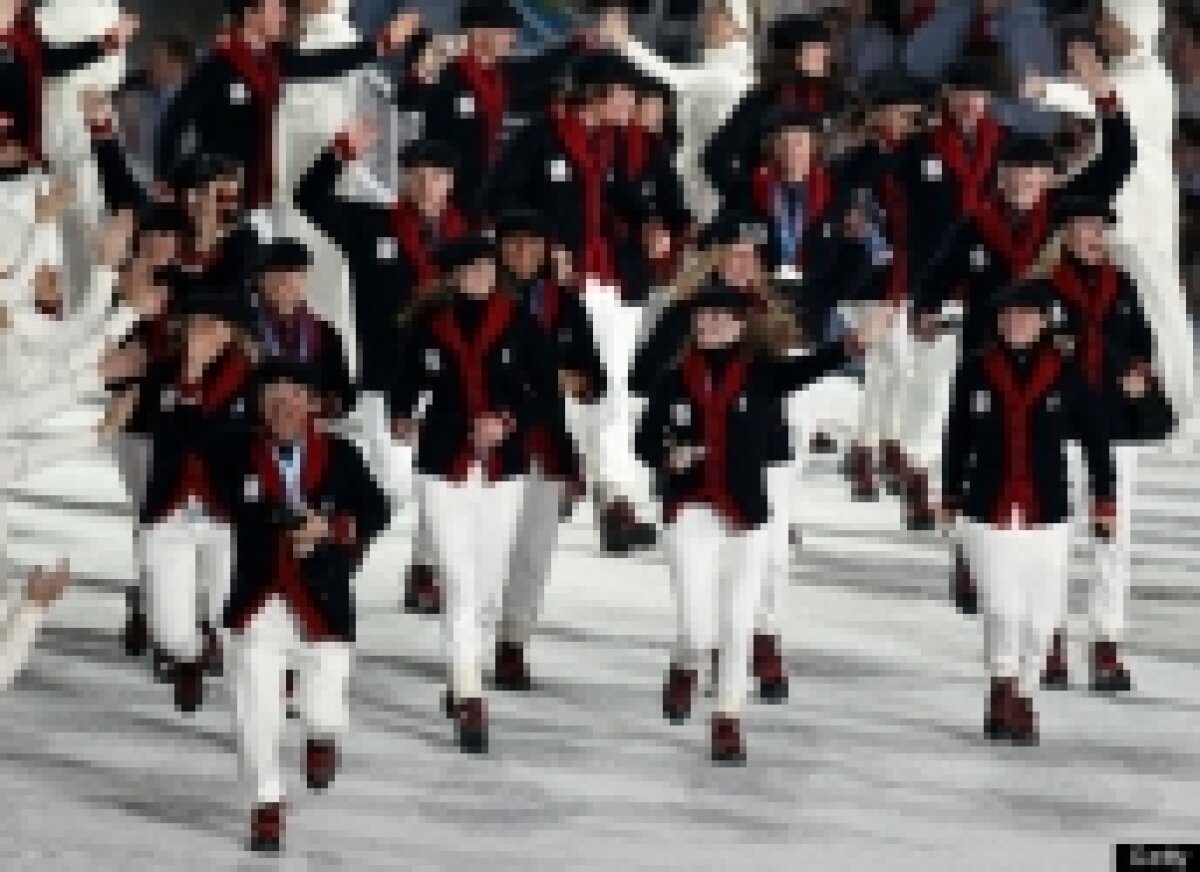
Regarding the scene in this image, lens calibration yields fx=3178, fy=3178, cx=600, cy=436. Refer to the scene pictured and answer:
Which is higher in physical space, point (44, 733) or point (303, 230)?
point (303, 230)

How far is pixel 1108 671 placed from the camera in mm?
11719

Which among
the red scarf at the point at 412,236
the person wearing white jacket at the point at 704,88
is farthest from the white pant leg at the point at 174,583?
the person wearing white jacket at the point at 704,88

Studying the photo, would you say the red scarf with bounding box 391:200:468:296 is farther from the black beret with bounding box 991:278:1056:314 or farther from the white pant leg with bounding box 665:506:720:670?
the black beret with bounding box 991:278:1056:314

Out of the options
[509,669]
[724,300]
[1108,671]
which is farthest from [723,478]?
[1108,671]

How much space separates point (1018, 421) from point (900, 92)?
3.11 metres

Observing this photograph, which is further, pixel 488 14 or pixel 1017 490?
pixel 488 14

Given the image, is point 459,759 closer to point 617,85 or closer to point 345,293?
point 345,293

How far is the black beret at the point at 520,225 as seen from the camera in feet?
37.1

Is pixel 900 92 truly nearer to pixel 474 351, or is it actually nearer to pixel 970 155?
pixel 970 155

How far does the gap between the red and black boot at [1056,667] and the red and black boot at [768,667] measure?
1.00 m

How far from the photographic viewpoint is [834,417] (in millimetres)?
14734

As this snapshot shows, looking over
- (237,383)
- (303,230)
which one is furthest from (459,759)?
(303,230)

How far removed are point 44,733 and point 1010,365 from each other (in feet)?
11.7

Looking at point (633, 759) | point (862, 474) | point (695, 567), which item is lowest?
point (633, 759)
